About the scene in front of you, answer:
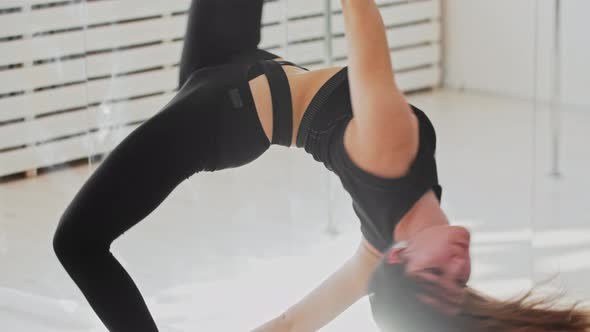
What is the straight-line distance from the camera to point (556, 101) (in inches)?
115

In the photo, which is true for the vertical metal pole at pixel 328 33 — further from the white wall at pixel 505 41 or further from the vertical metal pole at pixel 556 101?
the vertical metal pole at pixel 556 101

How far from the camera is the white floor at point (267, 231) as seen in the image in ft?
8.48

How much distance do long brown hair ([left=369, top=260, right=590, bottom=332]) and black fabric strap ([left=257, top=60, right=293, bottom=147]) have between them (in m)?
0.35

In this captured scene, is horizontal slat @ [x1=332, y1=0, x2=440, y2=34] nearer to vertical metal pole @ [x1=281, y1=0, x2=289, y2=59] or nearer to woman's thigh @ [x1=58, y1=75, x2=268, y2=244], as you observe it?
vertical metal pole @ [x1=281, y1=0, x2=289, y2=59]

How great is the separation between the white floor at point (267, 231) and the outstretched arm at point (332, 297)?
0.14 feet

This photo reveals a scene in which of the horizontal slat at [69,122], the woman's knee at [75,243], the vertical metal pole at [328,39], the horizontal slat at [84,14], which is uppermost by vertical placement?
the horizontal slat at [84,14]

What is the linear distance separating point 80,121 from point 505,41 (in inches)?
42.9

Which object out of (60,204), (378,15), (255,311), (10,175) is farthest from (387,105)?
(10,175)

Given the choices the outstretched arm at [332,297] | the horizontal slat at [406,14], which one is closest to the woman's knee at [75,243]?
the outstretched arm at [332,297]

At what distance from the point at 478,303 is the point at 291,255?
568mm

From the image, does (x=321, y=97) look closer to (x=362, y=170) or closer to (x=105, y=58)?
(x=362, y=170)

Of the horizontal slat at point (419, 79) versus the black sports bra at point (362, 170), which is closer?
the black sports bra at point (362, 170)

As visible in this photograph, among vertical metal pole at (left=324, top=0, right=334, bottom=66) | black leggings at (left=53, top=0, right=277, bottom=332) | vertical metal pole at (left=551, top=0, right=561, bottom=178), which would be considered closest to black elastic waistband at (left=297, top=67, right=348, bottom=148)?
black leggings at (left=53, top=0, right=277, bottom=332)

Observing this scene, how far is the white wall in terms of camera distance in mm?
2629
